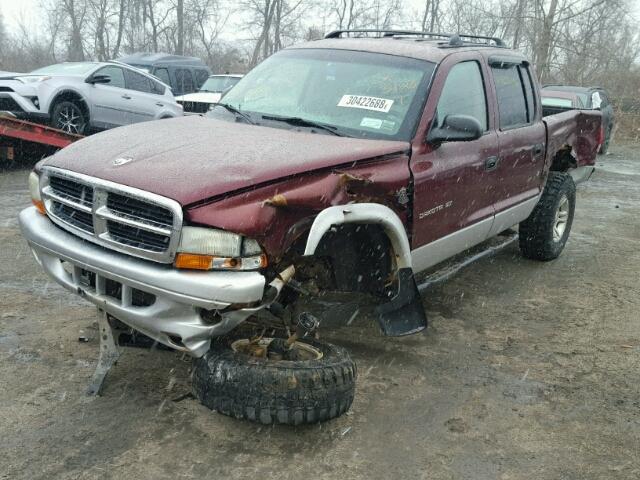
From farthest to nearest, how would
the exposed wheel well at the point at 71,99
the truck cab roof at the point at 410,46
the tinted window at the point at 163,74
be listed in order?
the tinted window at the point at 163,74, the exposed wheel well at the point at 71,99, the truck cab roof at the point at 410,46

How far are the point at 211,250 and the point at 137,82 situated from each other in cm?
1063

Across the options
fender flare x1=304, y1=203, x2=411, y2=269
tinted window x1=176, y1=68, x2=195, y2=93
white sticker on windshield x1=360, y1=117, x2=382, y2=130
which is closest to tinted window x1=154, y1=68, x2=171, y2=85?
tinted window x1=176, y1=68, x2=195, y2=93

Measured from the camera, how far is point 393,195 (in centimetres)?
369

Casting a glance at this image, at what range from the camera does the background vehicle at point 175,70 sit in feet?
64.1

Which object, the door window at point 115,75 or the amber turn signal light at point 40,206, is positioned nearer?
the amber turn signal light at point 40,206

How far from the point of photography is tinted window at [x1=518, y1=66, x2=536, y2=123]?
18.1ft

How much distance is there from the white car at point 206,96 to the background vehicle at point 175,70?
8.00 feet

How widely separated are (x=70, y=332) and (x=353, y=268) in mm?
1870

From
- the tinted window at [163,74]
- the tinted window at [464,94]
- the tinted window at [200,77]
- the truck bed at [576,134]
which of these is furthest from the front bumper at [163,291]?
the tinted window at [200,77]

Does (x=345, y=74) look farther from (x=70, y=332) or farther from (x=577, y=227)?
(x=577, y=227)

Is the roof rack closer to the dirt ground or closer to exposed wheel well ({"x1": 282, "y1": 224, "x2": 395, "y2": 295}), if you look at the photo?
exposed wheel well ({"x1": 282, "y1": 224, "x2": 395, "y2": 295})

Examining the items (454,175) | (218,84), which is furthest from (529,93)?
(218,84)

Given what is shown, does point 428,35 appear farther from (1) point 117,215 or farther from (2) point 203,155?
(1) point 117,215

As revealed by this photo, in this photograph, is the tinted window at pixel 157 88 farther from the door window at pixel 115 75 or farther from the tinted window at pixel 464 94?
the tinted window at pixel 464 94
